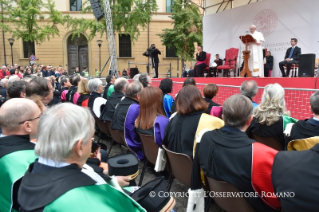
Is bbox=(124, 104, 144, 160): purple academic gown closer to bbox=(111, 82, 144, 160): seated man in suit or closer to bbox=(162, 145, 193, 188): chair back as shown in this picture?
bbox=(111, 82, 144, 160): seated man in suit

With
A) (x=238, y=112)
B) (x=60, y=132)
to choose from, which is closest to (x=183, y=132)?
(x=238, y=112)

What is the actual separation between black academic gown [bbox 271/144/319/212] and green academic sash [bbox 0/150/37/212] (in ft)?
5.10

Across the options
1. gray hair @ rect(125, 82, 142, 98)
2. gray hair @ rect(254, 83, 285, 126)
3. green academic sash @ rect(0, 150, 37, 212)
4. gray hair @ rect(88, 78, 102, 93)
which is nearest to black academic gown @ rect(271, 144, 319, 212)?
gray hair @ rect(254, 83, 285, 126)

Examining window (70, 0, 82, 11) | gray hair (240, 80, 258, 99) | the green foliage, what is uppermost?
window (70, 0, 82, 11)

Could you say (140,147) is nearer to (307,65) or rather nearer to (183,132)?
(183,132)

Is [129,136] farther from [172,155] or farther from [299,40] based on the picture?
[299,40]

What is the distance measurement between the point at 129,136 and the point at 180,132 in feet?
3.97

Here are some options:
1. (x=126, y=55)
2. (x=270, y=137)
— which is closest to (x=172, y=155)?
(x=270, y=137)

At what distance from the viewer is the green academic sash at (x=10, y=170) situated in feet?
Answer: 5.04

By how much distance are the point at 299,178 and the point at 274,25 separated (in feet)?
32.3

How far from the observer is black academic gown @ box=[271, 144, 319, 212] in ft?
4.58

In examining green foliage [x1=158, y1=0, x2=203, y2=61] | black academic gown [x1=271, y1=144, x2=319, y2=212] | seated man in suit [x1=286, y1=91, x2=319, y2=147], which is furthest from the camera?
green foliage [x1=158, y1=0, x2=203, y2=61]

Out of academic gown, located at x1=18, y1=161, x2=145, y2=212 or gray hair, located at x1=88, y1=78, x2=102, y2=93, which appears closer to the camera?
academic gown, located at x1=18, y1=161, x2=145, y2=212

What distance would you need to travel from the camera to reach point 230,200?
6.21 ft
